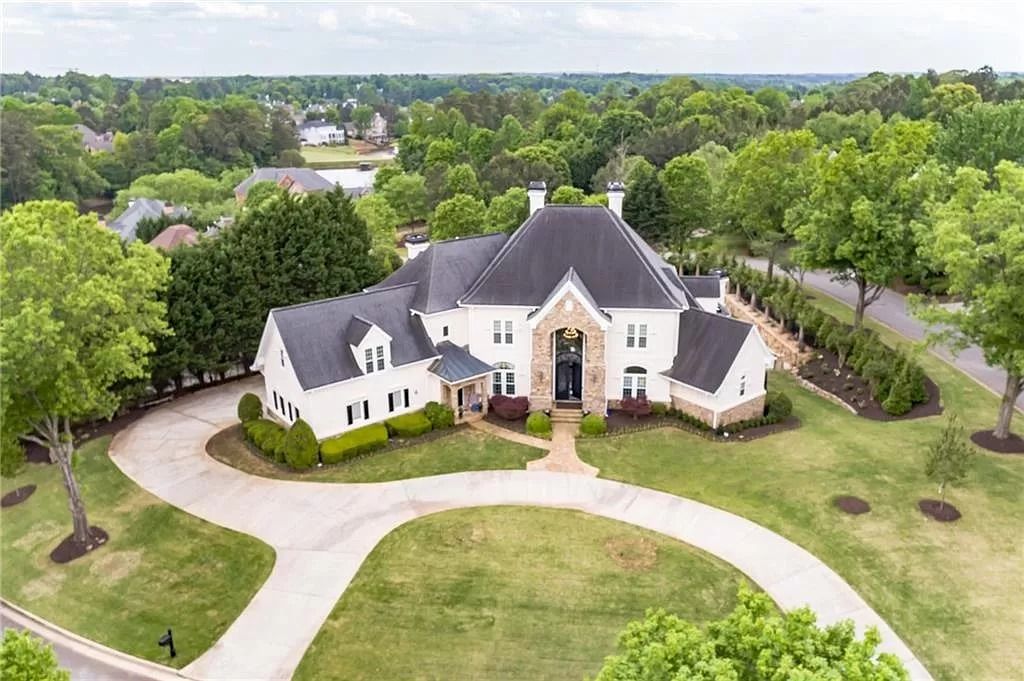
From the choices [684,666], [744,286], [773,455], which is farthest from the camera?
[744,286]

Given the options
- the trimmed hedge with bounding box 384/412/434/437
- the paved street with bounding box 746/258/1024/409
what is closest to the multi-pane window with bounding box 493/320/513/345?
the trimmed hedge with bounding box 384/412/434/437

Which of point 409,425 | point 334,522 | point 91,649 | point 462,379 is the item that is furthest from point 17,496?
point 462,379

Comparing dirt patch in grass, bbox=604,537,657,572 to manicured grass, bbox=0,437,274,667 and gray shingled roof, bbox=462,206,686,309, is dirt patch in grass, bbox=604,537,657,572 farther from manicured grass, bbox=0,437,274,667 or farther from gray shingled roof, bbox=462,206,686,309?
gray shingled roof, bbox=462,206,686,309

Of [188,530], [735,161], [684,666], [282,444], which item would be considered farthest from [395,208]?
[684,666]

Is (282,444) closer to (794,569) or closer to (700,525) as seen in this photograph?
(700,525)

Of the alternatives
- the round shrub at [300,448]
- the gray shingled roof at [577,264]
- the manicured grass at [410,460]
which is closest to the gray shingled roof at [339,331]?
the round shrub at [300,448]
